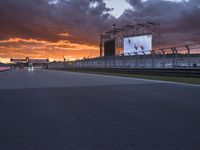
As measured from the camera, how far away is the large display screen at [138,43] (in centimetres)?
5719

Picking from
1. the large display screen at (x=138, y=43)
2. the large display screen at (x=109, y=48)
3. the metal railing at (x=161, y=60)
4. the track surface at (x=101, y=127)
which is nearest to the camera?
the track surface at (x=101, y=127)

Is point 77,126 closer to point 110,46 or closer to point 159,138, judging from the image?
point 159,138

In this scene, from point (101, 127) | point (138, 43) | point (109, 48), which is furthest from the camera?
point (109, 48)

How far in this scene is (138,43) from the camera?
5906cm

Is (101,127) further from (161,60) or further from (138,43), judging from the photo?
(138,43)

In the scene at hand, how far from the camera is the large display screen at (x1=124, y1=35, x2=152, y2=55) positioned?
188ft

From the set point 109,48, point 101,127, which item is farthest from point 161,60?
point 109,48

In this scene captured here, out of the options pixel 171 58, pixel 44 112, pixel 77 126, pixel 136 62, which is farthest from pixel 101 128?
pixel 136 62

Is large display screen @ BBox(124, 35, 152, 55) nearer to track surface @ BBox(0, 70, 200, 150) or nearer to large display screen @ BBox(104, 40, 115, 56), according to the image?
large display screen @ BBox(104, 40, 115, 56)

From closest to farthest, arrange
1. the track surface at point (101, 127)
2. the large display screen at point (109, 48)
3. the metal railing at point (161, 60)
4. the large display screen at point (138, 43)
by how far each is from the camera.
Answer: the track surface at point (101, 127) < the metal railing at point (161, 60) < the large display screen at point (138, 43) < the large display screen at point (109, 48)

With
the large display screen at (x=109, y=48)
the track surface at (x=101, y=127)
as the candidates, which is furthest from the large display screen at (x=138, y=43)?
the track surface at (x=101, y=127)

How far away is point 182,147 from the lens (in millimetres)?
4254

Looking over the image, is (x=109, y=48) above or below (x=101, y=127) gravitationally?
above

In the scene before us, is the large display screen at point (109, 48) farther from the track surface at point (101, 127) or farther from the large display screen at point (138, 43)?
the track surface at point (101, 127)
